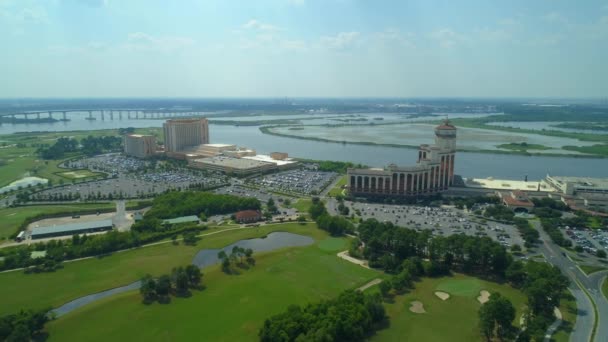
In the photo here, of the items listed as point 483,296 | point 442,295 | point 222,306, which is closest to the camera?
point 222,306

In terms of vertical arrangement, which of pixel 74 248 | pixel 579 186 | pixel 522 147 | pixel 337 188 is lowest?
pixel 337 188

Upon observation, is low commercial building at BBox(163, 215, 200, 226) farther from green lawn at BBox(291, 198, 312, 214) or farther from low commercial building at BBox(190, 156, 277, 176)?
low commercial building at BBox(190, 156, 277, 176)

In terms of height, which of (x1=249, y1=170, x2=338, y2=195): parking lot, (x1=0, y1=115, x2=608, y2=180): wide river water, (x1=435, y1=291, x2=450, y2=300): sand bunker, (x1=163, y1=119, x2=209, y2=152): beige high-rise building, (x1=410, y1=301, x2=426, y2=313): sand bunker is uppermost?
(x1=163, y1=119, x2=209, y2=152): beige high-rise building

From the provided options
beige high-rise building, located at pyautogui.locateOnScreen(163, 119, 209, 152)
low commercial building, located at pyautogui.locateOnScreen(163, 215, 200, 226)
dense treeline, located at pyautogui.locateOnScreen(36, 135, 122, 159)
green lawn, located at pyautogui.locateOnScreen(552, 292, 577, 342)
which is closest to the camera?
green lawn, located at pyautogui.locateOnScreen(552, 292, 577, 342)

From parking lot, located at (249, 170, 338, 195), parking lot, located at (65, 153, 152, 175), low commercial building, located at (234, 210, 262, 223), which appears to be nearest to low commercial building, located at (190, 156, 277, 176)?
parking lot, located at (249, 170, 338, 195)

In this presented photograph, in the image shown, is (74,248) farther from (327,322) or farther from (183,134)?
(183,134)

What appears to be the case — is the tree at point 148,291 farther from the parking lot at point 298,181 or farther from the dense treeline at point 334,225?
the parking lot at point 298,181

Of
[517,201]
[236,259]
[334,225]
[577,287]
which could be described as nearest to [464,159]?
[517,201]

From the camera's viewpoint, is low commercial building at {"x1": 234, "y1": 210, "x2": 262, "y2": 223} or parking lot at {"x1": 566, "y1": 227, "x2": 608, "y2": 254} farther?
low commercial building at {"x1": 234, "y1": 210, "x2": 262, "y2": 223}
